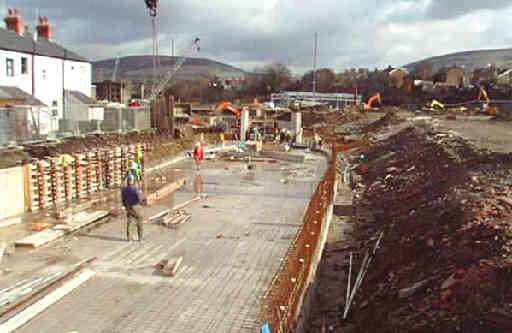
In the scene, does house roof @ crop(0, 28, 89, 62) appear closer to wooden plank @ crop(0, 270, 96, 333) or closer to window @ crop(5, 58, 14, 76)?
window @ crop(5, 58, 14, 76)

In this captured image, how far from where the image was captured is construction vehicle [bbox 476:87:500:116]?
1684 inches

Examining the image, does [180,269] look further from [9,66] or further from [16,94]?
[9,66]

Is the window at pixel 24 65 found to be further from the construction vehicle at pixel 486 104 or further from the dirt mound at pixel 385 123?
the construction vehicle at pixel 486 104

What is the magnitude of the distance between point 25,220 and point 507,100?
5195 centimetres

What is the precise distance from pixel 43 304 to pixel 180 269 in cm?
252

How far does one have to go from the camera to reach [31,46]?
95.6ft

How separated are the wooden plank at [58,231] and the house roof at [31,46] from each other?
1815 cm

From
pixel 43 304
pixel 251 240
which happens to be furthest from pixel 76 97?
pixel 43 304

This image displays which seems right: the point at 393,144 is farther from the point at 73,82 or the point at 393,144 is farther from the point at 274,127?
the point at 73,82

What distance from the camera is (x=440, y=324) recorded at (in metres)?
5.55

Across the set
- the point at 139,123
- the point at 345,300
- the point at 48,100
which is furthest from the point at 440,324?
the point at 48,100

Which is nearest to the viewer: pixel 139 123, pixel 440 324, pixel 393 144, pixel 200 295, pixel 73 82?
pixel 440 324

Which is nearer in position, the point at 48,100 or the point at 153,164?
the point at 153,164

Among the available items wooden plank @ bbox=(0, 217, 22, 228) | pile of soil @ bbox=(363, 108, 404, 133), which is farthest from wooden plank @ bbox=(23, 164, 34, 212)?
pile of soil @ bbox=(363, 108, 404, 133)
